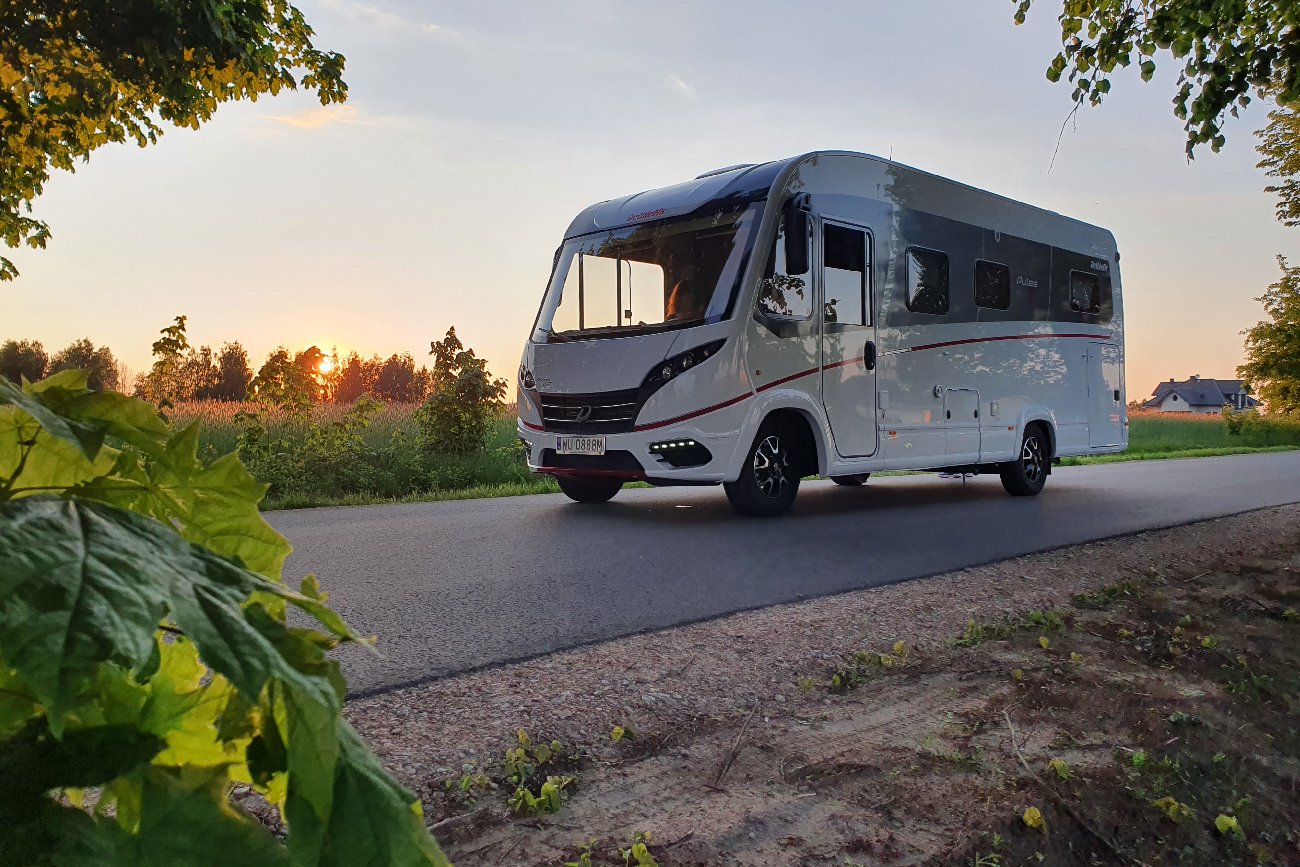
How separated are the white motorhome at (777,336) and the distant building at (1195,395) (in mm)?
103482

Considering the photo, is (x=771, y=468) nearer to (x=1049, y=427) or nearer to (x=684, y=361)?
(x=684, y=361)

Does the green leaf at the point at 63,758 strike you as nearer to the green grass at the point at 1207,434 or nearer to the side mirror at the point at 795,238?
the side mirror at the point at 795,238

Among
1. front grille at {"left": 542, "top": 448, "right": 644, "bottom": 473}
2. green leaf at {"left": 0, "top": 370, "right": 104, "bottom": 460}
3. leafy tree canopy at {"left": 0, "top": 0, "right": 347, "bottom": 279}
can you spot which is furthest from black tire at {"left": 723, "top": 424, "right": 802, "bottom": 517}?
green leaf at {"left": 0, "top": 370, "right": 104, "bottom": 460}

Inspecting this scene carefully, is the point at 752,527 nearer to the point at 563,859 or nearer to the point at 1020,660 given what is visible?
the point at 1020,660

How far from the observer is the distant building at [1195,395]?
339 feet

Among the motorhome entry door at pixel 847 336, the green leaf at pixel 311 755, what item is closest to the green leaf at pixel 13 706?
the green leaf at pixel 311 755

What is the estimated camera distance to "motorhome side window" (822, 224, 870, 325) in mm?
8689

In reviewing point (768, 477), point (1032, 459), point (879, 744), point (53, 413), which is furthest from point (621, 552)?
point (1032, 459)

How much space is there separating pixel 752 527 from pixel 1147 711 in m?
4.59

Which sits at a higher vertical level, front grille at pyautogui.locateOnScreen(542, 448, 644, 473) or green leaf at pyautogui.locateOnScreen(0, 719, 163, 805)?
green leaf at pyautogui.locateOnScreen(0, 719, 163, 805)

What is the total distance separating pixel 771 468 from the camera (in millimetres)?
8344

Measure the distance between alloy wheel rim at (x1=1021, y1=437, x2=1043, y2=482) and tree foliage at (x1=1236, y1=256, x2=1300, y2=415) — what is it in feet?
Result: 119

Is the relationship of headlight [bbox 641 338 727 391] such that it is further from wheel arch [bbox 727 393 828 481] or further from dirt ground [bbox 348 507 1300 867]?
dirt ground [bbox 348 507 1300 867]

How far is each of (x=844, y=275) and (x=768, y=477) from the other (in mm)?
2046
